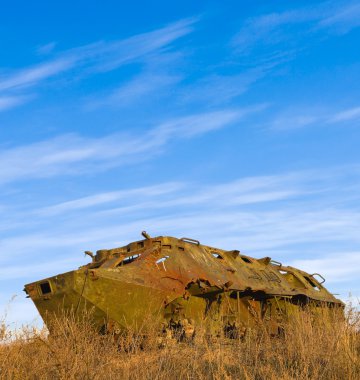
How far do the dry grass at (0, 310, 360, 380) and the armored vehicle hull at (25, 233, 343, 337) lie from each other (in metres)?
0.44

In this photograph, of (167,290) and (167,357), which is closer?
(167,357)

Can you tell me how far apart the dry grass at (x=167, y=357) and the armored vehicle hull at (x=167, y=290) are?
0.44 m

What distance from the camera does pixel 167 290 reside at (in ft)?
40.3

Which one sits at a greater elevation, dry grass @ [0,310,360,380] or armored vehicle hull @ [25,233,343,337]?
armored vehicle hull @ [25,233,343,337]

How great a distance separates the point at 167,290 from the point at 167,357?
211 cm

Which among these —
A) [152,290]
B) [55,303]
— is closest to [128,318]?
[152,290]

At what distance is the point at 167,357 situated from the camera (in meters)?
10.3

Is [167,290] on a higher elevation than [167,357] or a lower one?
higher

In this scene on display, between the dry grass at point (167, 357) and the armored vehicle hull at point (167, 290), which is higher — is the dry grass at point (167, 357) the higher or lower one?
the lower one

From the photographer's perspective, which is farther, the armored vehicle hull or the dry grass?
the armored vehicle hull

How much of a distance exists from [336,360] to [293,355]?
1441mm

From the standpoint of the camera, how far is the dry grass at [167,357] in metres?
9.01

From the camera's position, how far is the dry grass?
29.6ft

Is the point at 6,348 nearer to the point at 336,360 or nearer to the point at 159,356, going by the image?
the point at 159,356
